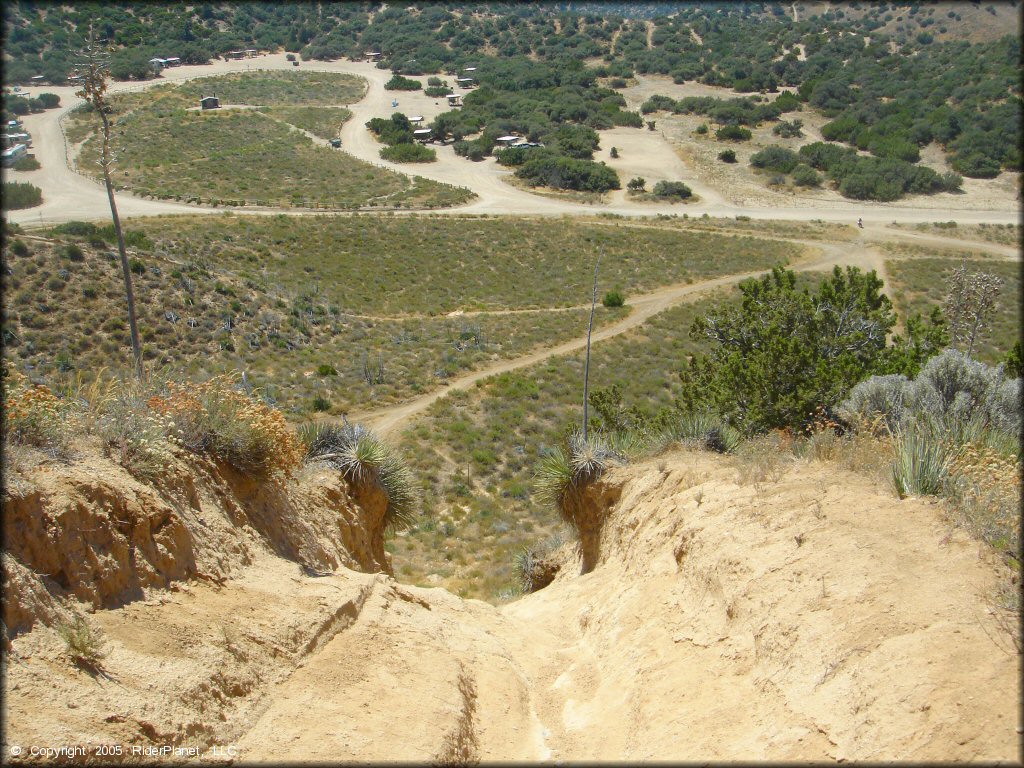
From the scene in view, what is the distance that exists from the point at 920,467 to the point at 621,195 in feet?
234

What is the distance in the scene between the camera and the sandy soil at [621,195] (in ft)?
182

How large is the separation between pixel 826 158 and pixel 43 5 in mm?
84162

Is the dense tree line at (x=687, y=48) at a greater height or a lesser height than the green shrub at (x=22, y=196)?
greater

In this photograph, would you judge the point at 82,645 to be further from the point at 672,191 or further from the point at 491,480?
the point at 672,191

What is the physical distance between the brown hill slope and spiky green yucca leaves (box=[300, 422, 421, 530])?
3330 mm

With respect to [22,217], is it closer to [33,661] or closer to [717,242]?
[717,242]

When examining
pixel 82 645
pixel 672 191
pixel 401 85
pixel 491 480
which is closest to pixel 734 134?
pixel 672 191

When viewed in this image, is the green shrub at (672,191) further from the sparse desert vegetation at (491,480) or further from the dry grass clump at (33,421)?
the dry grass clump at (33,421)

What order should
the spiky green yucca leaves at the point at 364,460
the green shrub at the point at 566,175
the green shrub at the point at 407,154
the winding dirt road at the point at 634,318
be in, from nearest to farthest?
1. the spiky green yucca leaves at the point at 364,460
2. the winding dirt road at the point at 634,318
3. the green shrub at the point at 566,175
4. the green shrub at the point at 407,154

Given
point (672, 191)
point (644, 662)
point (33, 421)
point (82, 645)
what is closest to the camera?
point (82, 645)

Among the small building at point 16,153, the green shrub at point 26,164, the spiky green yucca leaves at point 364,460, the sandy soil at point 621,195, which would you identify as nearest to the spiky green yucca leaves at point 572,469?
the spiky green yucca leaves at point 364,460

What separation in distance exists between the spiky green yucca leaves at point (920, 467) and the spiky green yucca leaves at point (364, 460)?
7.98 m

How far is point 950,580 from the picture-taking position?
5.79 m

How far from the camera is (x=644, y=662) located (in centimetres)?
744
